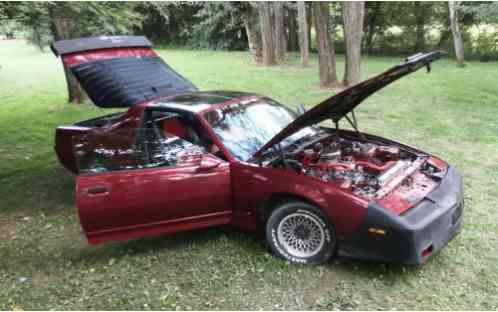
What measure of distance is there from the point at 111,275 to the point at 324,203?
1.96 m

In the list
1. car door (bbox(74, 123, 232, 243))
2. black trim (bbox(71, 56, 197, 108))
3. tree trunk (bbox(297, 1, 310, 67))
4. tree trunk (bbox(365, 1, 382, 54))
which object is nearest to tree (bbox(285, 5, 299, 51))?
tree trunk (bbox(365, 1, 382, 54))

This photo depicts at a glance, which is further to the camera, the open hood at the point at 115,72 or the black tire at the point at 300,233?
the open hood at the point at 115,72

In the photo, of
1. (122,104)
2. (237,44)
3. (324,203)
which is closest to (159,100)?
(122,104)

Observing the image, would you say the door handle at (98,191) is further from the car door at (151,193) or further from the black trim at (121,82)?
the black trim at (121,82)

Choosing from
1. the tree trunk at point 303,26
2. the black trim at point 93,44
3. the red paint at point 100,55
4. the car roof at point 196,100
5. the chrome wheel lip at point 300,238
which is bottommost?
the chrome wheel lip at point 300,238

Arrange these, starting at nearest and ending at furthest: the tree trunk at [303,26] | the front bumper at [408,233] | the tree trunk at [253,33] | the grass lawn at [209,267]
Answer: the front bumper at [408,233]
the grass lawn at [209,267]
the tree trunk at [303,26]
the tree trunk at [253,33]

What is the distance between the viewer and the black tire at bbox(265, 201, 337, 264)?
347 centimetres

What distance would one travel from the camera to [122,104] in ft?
16.6

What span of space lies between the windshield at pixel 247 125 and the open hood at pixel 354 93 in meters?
0.24

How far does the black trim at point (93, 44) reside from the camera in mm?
5055

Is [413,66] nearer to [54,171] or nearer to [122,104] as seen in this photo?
[122,104]

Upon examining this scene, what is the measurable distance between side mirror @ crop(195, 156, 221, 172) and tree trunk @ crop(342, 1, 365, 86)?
838 centimetres

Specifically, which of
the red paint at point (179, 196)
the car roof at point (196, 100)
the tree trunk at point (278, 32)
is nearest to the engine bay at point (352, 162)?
the red paint at point (179, 196)

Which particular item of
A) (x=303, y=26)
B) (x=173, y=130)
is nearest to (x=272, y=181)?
(x=173, y=130)
